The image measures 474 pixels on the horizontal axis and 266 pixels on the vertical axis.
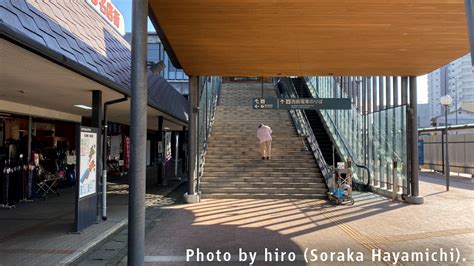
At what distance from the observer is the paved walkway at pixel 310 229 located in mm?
6164

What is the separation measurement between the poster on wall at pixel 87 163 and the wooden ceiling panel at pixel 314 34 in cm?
238

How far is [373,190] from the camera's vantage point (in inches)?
512

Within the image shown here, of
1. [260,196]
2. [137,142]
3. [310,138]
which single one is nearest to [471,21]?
[137,142]

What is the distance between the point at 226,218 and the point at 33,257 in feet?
13.2

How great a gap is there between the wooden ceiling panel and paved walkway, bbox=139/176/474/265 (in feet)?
11.5

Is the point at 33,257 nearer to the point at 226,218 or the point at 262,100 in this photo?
the point at 226,218

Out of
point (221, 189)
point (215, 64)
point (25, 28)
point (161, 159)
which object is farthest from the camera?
point (161, 159)

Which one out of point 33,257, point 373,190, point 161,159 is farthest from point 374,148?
point 33,257

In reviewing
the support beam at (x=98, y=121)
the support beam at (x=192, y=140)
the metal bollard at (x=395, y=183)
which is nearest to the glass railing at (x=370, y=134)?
the metal bollard at (x=395, y=183)

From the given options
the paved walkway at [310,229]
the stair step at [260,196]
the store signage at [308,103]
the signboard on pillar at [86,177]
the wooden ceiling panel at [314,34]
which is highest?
the wooden ceiling panel at [314,34]

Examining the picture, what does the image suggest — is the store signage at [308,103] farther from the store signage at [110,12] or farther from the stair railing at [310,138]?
the store signage at [110,12]

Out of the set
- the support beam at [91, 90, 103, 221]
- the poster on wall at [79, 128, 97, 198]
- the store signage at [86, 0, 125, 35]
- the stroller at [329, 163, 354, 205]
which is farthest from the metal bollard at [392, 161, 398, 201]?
the store signage at [86, 0, 125, 35]

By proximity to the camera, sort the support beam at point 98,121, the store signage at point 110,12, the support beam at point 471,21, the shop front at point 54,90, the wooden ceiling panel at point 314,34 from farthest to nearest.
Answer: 1. the store signage at point 110,12
2. the support beam at point 98,121
3. the wooden ceiling panel at point 314,34
4. the shop front at point 54,90
5. the support beam at point 471,21

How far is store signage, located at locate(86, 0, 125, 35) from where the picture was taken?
8488 millimetres
